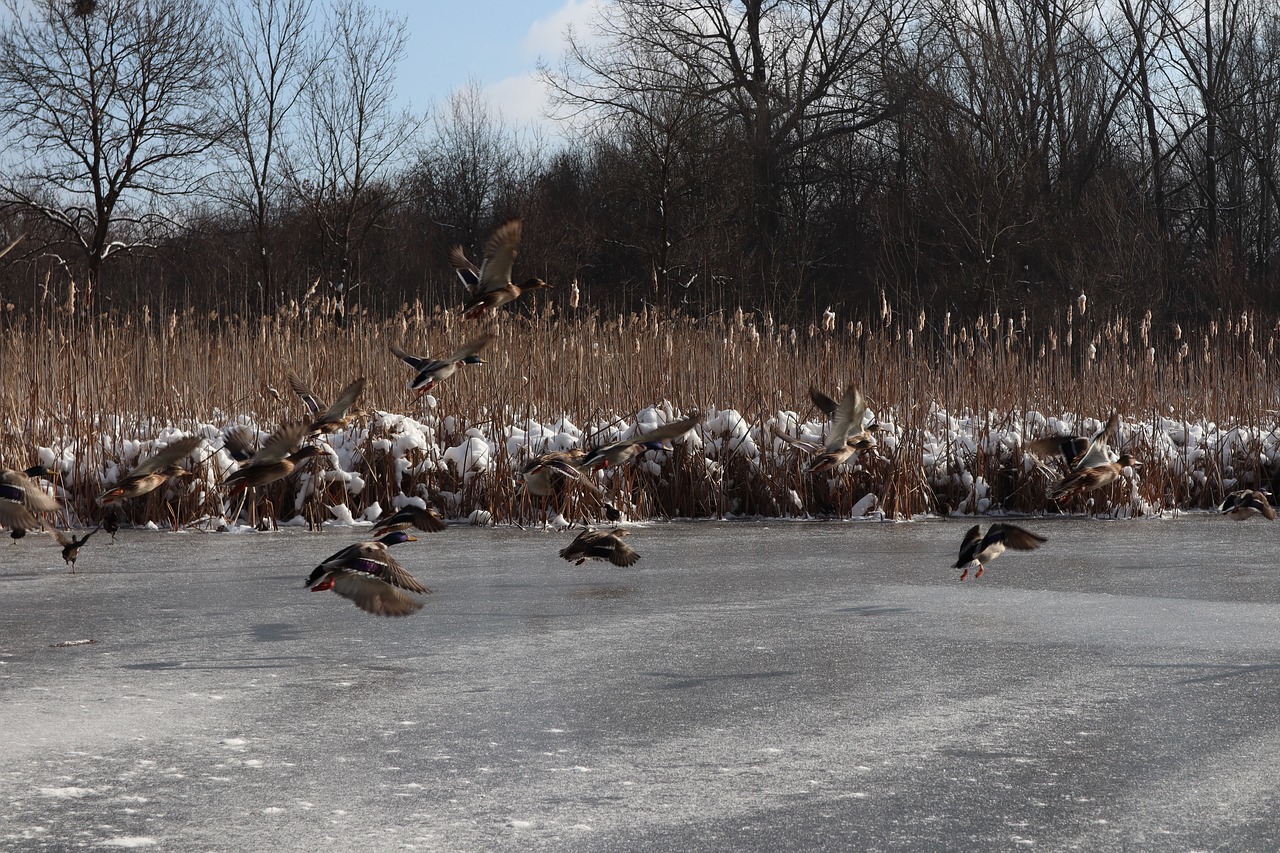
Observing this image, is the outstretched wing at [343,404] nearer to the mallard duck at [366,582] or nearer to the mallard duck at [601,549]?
the mallard duck at [601,549]

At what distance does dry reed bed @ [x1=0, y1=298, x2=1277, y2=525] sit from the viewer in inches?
286

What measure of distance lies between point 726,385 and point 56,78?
15.9 meters

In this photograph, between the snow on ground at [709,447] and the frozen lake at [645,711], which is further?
the snow on ground at [709,447]

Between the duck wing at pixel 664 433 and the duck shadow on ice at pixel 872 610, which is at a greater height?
the duck wing at pixel 664 433

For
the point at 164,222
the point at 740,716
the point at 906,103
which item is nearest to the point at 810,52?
the point at 906,103

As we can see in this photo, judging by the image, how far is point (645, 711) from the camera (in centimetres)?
295

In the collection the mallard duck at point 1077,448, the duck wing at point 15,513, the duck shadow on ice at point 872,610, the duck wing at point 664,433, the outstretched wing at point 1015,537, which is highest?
the duck wing at point 664,433

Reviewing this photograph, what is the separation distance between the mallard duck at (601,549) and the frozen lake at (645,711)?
11 centimetres

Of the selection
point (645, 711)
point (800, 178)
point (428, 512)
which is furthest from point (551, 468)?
point (800, 178)

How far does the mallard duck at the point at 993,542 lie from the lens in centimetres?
434

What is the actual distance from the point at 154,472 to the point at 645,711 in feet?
9.27

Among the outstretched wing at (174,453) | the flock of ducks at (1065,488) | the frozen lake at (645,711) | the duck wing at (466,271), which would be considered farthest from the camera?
the duck wing at (466,271)

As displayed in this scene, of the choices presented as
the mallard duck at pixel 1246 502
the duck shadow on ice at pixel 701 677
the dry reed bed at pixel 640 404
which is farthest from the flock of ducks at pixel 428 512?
the dry reed bed at pixel 640 404

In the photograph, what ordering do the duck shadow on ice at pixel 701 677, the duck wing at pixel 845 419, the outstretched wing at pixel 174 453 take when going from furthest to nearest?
the duck wing at pixel 845 419 < the outstretched wing at pixel 174 453 < the duck shadow on ice at pixel 701 677
